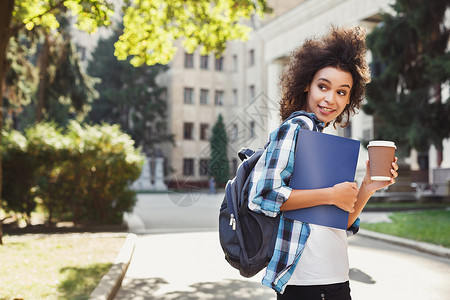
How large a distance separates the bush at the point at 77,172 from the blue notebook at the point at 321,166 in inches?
450

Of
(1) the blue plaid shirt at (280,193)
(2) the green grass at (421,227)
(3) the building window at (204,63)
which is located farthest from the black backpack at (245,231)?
(3) the building window at (204,63)

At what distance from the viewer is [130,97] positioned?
53.6 meters

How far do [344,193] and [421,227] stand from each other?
39.6 feet

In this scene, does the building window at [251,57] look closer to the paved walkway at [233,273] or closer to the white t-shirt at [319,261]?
the paved walkway at [233,273]

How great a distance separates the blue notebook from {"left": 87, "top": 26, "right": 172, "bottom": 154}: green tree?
49.4 m

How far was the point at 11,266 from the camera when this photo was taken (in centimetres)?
707

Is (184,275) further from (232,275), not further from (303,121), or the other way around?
(303,121)

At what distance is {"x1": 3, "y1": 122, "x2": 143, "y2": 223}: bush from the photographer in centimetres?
1269

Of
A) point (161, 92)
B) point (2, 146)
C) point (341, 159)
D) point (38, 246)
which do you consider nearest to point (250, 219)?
point (341, 159)

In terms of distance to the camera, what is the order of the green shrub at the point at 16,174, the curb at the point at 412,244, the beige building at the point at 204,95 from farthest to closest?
the beige building at the point at 204,95 < the green shrub at the point at 16,174 < the curb at the point at 412,244

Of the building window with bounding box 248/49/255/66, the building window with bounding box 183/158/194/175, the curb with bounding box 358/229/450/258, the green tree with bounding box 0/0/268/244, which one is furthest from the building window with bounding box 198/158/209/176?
the curb with bounding box 358/229/450/258

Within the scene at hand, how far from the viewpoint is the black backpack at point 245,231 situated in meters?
2.17

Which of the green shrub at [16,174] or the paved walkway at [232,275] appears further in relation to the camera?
the green shrub at [16,174]

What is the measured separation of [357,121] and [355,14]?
6.62 m
